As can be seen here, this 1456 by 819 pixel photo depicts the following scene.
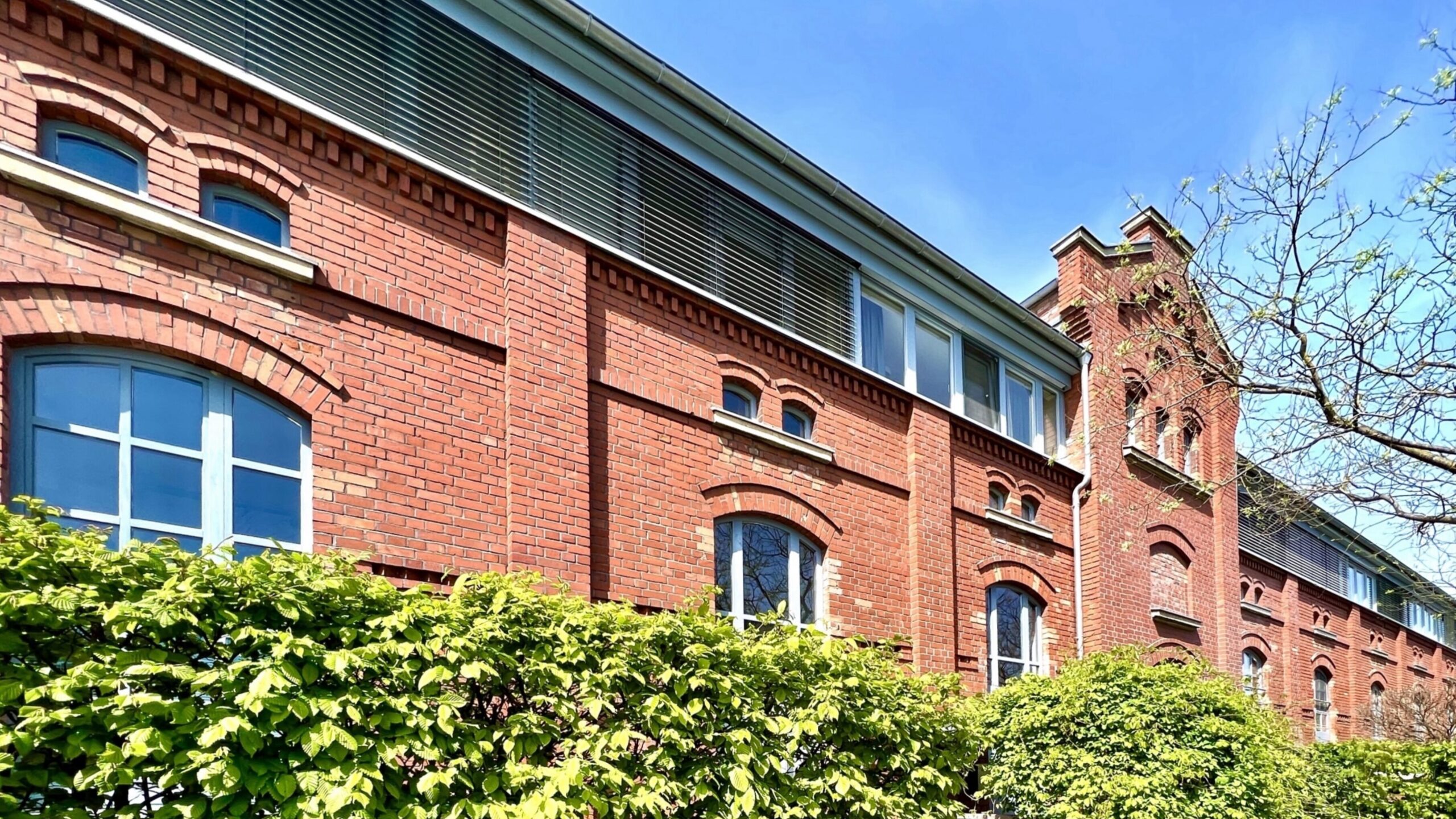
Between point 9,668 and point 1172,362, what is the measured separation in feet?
28.6

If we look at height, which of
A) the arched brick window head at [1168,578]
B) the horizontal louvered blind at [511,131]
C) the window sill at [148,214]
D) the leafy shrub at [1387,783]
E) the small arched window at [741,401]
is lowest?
the leafy shrub at [1387,783]

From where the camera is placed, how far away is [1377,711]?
24984mm

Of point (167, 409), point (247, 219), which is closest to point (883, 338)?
point (247, 219)

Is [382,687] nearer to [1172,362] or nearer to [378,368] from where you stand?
[378,368]

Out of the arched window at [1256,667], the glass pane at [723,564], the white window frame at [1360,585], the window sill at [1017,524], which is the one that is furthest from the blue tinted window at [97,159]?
the white window frame at [1360,585]

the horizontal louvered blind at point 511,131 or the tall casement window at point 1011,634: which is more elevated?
the horizontal louvered blind at point 511,131

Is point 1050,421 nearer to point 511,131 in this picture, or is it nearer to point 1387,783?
point 1387,783

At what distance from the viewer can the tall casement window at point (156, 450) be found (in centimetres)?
493

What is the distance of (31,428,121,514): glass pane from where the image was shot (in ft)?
16.0

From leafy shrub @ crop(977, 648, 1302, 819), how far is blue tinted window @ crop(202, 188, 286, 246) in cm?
740

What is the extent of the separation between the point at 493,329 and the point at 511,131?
1.78 meters

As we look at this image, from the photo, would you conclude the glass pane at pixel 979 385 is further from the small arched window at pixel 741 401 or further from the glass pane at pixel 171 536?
the glass pane at pixel 171 536

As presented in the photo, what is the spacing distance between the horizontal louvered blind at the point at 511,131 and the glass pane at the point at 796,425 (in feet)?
3.03

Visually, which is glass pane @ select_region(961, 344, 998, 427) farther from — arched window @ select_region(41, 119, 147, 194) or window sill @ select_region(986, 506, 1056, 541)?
arched window @ select_region(41, 119, 147, 194)
